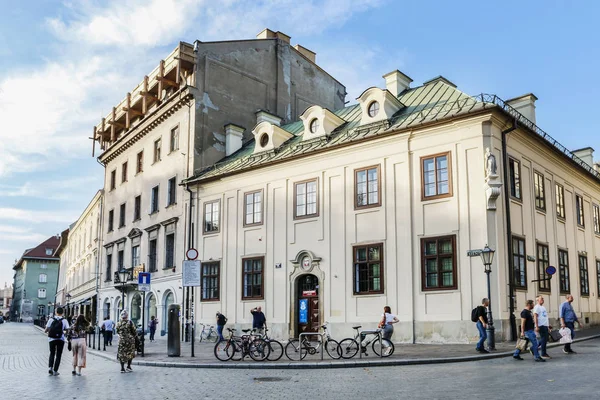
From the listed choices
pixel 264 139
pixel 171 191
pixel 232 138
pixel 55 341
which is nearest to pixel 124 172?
pixel 171 191

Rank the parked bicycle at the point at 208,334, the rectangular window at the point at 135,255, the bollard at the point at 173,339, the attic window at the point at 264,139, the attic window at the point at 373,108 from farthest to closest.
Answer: the rectangular window at the point at 135,255 → the attic window at the point at 264,139 → the parked bicycle at the point at 208,334 → the attic window at the point at 373,108 → the bollard at the point at 173,339

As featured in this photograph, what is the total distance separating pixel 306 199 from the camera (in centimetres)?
2728

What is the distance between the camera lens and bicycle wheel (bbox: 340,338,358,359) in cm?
1803

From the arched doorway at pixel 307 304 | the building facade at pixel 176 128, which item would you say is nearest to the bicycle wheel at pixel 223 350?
the arched doorway at pixel 307 304

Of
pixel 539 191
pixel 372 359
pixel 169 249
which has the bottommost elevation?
pixel 372 359

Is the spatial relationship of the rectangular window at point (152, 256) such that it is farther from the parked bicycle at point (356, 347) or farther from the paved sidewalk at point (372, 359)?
the parked bicycle at point (356, 347)

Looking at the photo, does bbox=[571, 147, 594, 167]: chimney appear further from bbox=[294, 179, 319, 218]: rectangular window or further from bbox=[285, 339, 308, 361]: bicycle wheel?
bbox=[285, 339, 308, 361]: bicycle wheel

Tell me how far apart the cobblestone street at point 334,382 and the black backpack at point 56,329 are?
40.8 inches

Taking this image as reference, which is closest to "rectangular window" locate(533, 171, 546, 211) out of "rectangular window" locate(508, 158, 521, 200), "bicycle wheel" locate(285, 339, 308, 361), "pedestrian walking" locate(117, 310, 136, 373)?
"rectangular window" locate(508, 158, 521, 200)

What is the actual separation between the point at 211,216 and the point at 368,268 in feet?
34.6

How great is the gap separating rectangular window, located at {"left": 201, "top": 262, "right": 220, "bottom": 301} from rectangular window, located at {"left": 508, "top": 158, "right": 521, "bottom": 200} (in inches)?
573

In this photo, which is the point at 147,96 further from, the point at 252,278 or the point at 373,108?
the point at 373,108

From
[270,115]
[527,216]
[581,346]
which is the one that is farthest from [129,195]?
[581,346]

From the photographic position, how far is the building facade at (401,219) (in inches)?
869
